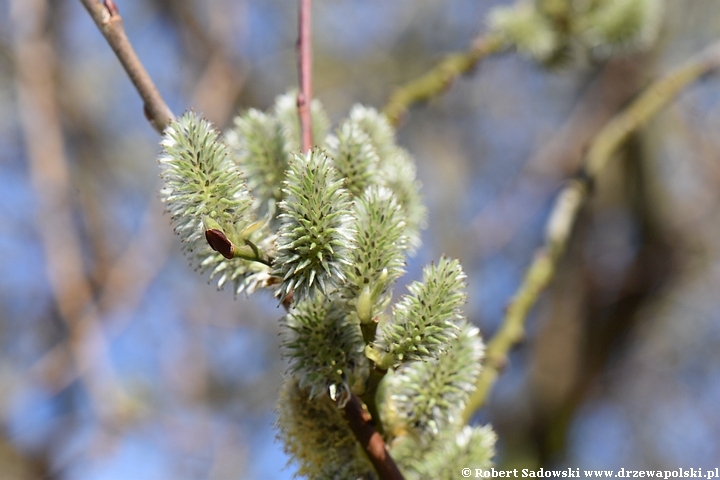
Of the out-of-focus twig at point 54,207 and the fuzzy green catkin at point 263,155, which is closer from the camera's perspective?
the fuzzy green catkin at point 263,155

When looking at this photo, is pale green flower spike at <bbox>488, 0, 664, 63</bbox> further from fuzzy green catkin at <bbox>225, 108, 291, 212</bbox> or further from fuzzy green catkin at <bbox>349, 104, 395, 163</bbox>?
fuzzy green catkin at <bbox>225, 108, 291, 212</bbox>

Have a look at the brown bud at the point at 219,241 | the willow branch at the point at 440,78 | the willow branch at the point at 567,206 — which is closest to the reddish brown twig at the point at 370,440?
the brown bud at the point at 219,241

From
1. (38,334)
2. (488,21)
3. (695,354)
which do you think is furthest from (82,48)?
(695,354)

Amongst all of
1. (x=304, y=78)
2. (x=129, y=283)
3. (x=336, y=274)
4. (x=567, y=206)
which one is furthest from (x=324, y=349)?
(x=129, y=283)

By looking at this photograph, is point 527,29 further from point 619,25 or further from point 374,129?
point 374,129

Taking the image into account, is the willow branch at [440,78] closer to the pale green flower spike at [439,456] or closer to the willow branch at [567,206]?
the willow branch at [567,206]

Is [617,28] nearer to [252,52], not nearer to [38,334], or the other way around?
[252,52]

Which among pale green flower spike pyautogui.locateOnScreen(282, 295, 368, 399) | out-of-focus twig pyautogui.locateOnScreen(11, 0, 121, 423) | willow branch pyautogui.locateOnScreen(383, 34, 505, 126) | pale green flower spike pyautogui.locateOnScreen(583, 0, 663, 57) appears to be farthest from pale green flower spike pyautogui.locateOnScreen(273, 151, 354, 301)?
out-of-focus twig pyautogui.locateOnScreen(11, 0, 121, 423)
